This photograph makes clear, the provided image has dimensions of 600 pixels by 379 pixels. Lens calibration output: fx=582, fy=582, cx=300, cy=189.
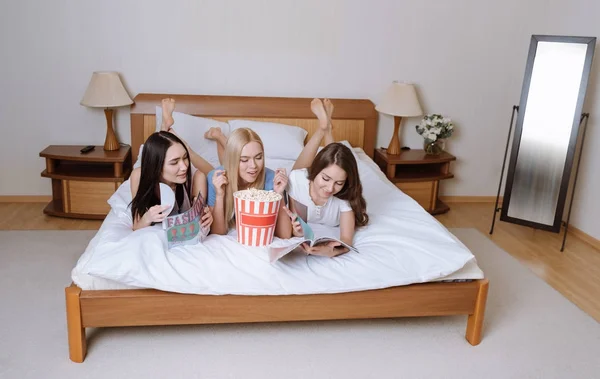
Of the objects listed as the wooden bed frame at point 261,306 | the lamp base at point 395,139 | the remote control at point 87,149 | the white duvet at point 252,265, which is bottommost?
the wooden bed frame at point 261,306

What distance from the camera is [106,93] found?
366cm

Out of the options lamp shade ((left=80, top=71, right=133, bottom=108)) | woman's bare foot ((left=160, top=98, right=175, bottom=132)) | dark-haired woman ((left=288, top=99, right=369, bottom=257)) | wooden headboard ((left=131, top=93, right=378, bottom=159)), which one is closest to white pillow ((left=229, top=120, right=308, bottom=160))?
wooden headboard ((left=131, top=93, right=378, bottom=159))

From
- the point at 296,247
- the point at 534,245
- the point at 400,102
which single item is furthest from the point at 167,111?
the point at 534,245

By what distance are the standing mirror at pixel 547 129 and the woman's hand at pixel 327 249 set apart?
71.5 inches

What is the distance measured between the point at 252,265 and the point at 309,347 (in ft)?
1.43

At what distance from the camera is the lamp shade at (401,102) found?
3.93 meters

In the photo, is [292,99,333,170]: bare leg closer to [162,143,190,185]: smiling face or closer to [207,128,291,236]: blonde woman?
[207,128,291,236]: blonde woman

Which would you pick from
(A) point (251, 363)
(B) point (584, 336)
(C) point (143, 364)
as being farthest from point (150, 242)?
(B) point (584, 336)

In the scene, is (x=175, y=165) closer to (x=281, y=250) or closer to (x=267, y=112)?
(x=281, y=250)

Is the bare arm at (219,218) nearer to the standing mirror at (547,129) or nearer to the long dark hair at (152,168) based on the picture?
the long dark hair at (152,168)

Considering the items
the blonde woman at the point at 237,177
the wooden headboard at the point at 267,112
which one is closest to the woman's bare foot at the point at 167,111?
the blonde woman at the point at 237,177

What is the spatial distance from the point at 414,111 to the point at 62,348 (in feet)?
8.67

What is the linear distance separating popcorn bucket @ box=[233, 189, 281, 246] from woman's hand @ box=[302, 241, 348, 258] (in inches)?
6.2

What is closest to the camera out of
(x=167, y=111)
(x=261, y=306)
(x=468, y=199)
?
(x=261, y=306)
